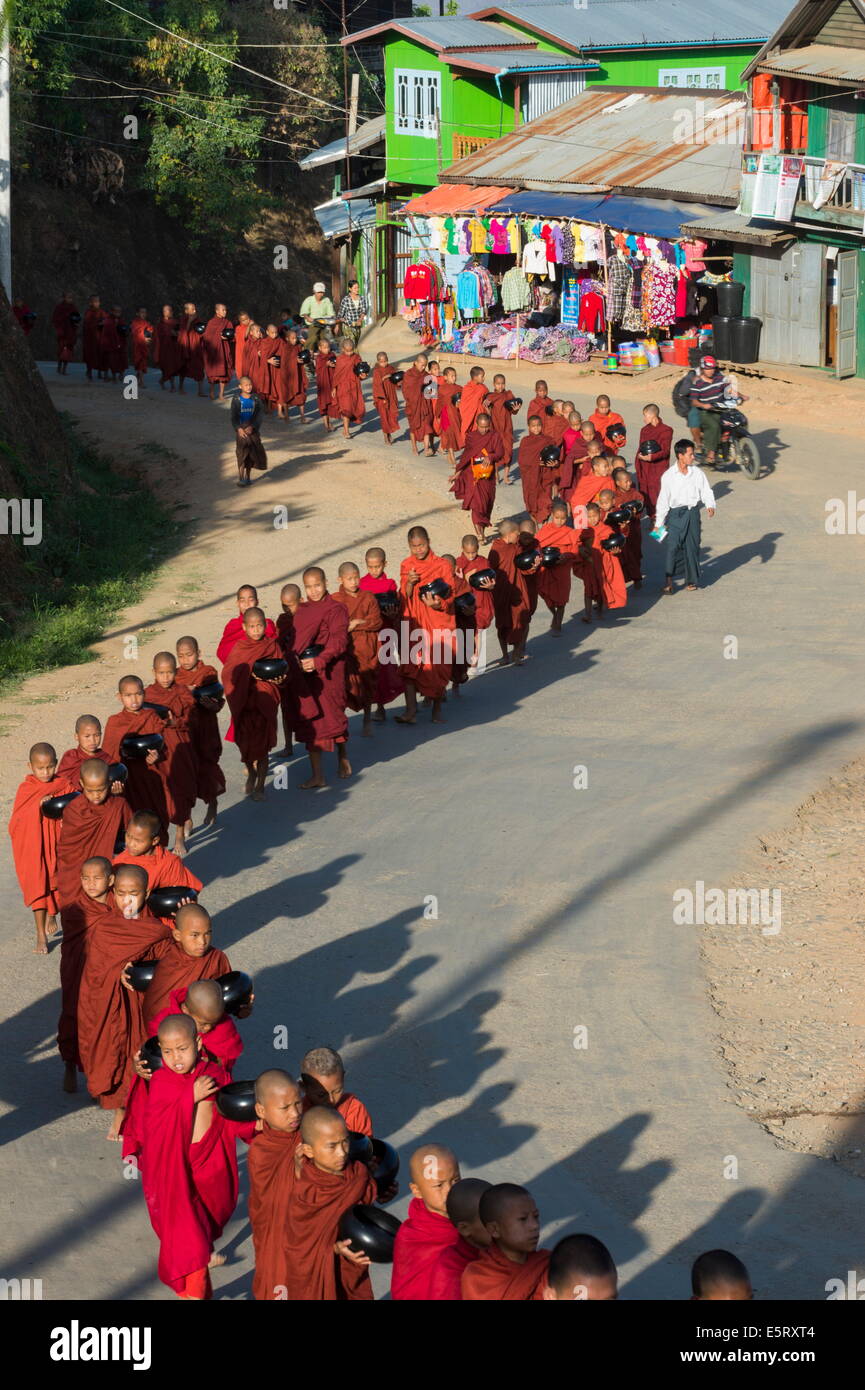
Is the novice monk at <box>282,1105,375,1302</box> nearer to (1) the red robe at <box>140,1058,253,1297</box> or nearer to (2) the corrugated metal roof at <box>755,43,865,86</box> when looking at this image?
(1) the red robe at <box>140,1058,253,1297</box>

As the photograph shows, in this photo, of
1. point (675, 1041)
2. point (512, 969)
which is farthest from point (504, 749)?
point (675, 1041)

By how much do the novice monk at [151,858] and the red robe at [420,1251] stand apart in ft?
10.5

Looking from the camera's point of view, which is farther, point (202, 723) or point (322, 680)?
point (322, 680)

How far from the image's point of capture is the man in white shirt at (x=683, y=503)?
1714 cm

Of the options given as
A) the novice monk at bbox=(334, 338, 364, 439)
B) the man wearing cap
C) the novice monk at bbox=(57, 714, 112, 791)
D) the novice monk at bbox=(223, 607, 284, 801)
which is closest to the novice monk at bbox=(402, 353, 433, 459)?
the novice monk at bbox=(334, 338, 364, 439)

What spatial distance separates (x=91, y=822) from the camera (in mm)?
9500

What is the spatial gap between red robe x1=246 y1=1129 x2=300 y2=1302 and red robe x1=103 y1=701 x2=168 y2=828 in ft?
15.9

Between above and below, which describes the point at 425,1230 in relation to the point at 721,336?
below

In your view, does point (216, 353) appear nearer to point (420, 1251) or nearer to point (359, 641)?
point (359, 641)

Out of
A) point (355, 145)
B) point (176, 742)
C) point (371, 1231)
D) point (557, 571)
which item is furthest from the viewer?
point (355, 145)

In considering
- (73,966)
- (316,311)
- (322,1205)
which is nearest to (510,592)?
(73,966)

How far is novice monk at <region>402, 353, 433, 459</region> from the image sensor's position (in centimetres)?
2302

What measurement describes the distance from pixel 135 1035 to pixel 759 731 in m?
7.24

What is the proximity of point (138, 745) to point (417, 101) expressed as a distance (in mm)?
30858
